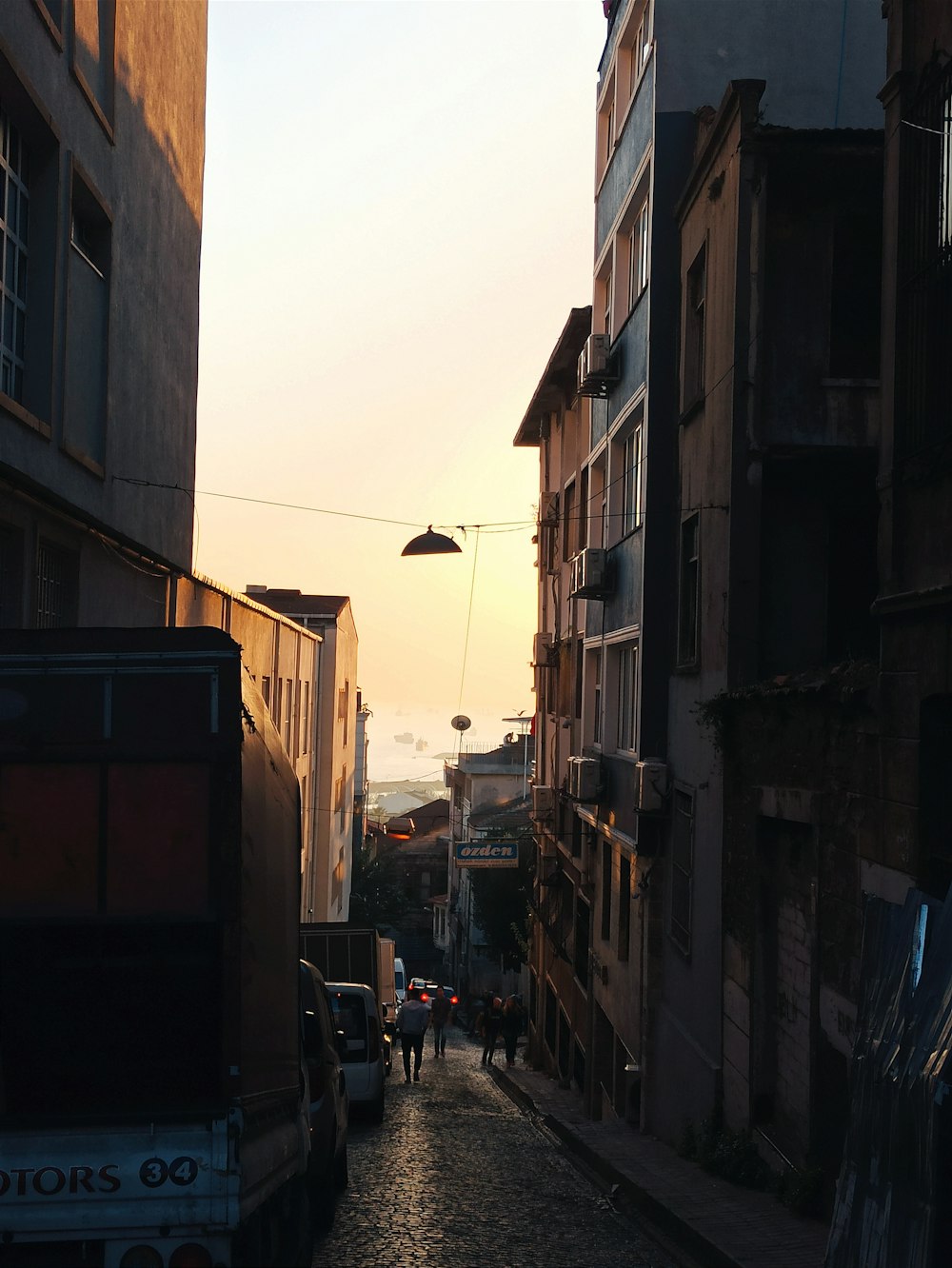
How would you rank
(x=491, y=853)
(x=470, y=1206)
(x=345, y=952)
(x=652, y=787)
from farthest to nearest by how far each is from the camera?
(x=491, y=853), (x=345, y=952), (x=652, y=787), (x=470, y=1206)

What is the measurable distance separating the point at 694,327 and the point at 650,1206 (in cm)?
1107

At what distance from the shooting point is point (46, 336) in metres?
12.2

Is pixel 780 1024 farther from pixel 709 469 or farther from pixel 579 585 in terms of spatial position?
pixel 579 585

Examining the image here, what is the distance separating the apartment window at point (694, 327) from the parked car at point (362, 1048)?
8221 millimetres

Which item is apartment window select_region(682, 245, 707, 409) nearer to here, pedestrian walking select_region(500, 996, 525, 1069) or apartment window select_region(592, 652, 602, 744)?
apartment window select_region(592, 652, 602, 744)

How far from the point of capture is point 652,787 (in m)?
17.5

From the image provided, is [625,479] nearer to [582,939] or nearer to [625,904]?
[625,904]

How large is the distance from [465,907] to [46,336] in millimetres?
54984

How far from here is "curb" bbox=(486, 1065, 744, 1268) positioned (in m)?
8.50

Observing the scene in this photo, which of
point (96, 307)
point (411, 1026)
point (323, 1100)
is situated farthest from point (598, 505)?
point (323, 1100)

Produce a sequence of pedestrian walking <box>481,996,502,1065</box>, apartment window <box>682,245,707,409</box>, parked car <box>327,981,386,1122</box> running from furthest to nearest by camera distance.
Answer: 1. pedestrian walking <box>481,996,502,1065</box>
2. apartment window <box>682,245,707,409</box>
3. parked car <box>327,981,386,1122</box>

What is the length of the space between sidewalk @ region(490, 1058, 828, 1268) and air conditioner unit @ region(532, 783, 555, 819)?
46.4ft

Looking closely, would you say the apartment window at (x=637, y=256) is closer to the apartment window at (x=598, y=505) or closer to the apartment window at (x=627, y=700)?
the apartment window at (x=598, y=505)

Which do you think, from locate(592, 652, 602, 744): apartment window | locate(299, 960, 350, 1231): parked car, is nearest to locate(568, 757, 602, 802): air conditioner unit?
locate(592, 652, 602, 744): apartment window
